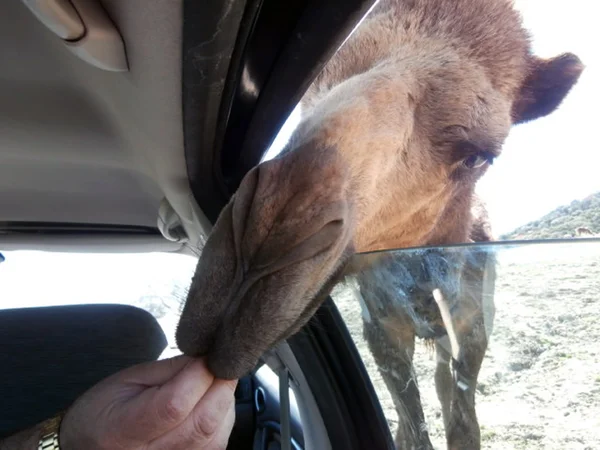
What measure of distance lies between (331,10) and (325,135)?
32cm

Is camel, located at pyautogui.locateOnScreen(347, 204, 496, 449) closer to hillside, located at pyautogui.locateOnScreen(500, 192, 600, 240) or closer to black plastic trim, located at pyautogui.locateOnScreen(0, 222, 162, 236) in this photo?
hillside, located at pyautogui.locateOnScreen(500, 192, 600, 240)

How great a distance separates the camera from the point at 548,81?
2277 millimetres

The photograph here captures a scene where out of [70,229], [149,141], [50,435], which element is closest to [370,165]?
[149,141]

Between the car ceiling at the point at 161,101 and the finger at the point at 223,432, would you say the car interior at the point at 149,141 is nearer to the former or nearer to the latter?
the car ceiling at the point at 161,101

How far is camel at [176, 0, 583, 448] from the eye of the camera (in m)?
1.10

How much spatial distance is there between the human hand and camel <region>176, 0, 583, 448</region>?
54 mm

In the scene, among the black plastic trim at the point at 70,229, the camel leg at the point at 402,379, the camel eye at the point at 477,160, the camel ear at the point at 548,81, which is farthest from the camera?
the black plastic trim at the point at 70,229

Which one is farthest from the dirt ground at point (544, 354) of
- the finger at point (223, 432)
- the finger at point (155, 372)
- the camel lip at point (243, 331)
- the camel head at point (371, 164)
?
the finger at point (155, 372)

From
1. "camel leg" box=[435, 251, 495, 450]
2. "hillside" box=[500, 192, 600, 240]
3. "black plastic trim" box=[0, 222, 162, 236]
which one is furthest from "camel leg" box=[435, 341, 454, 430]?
"black plastic trim" box=[0, 222, 162, 236]

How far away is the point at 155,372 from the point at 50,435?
0.35 m

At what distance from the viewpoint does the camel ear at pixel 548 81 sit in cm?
227

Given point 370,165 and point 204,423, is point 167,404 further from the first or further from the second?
point 370,165

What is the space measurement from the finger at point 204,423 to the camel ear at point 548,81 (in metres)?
1.80

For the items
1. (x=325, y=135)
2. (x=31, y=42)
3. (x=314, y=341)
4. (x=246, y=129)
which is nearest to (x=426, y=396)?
(x=314, y=341)
